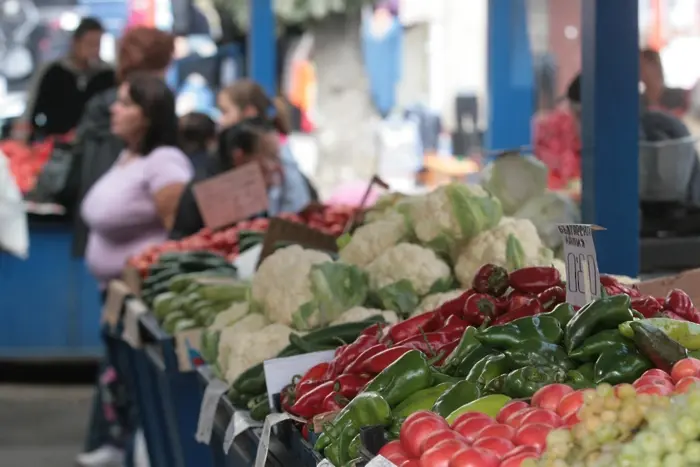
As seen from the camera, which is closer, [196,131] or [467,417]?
[467,417]

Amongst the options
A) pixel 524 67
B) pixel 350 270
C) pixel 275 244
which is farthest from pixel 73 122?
pixel 350 270

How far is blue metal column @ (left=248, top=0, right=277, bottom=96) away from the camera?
902cm

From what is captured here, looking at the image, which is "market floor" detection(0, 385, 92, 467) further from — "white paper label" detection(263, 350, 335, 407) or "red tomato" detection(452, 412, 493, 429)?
"red tomato" detection(452, 412, 493, 429)

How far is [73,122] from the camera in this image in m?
9.57

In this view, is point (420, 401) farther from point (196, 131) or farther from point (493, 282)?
point (196, 131)

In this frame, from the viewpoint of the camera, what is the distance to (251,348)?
342 cm

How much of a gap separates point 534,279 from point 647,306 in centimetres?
33

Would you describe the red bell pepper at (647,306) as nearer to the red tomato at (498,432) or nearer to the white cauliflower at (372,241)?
the red tomato at (498,432)

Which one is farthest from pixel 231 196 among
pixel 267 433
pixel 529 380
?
pixel 529 380

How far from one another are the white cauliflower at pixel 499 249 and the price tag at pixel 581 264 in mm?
932

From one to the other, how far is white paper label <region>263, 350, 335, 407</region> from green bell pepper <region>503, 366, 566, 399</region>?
822 millimetres

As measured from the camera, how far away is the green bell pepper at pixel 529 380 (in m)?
2.16

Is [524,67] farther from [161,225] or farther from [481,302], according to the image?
[481,302]

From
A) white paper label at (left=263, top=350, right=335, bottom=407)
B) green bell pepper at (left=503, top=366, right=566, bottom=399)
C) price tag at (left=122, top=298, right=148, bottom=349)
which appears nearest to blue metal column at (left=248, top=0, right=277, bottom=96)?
price tag at (left=122, top=298, right=148, bottom=349)
